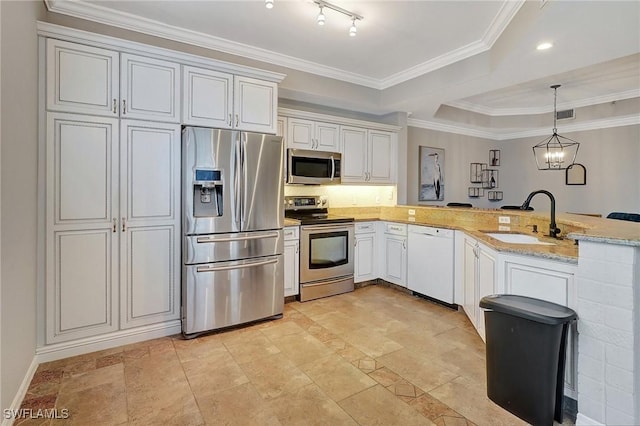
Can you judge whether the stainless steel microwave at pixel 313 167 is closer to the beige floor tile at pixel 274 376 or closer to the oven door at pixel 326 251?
the oven door at pixel 326 251

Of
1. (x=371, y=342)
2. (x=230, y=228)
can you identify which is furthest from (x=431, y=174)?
(x=230, y=228)

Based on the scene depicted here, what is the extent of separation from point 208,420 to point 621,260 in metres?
2.38

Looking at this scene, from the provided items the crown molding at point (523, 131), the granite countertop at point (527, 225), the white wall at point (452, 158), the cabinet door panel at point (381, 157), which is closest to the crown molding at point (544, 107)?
the crown molding at point (523, 131)

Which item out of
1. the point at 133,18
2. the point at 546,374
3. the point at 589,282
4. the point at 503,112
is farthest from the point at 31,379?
the point at 503,112

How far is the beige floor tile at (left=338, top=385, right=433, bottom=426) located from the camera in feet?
6.05

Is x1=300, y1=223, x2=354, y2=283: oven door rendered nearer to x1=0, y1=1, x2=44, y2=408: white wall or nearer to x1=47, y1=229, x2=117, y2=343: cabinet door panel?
x1=47, y1=229, x2=117, y2=343: cabinet door panel

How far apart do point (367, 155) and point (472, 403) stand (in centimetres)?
346

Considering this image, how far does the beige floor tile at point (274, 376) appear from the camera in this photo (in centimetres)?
215

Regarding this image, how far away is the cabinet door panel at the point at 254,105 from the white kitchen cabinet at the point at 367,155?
141cm

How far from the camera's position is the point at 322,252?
4.04 metres

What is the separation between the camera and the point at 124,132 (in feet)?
8.80

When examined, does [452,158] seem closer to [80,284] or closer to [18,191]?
[80,284]

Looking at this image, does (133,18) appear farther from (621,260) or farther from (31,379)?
(621,260)

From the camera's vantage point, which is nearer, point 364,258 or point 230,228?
point 230,228
